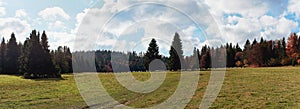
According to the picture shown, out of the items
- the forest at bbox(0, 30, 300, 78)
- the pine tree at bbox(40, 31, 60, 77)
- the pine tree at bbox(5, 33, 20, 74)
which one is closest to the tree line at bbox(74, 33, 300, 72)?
the forest at bbox(0, 30, 300, 78)

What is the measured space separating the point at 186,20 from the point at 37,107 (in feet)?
52.6

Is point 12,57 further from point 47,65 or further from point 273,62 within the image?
point 273,62

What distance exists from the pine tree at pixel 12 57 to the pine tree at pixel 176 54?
4522cm

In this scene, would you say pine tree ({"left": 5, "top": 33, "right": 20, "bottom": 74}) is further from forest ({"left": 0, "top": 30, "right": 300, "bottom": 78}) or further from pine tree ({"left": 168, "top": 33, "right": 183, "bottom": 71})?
pine tree ({"left": 168, "top": 33, "right": 183, "bottom": 71})

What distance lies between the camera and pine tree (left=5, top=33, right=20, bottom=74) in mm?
88250

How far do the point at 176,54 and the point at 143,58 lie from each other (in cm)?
2496

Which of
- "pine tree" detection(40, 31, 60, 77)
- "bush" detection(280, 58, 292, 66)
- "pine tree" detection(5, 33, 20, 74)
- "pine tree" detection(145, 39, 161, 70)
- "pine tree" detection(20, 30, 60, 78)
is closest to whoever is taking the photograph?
"pine tree" detection(20, 30, 60, 78)

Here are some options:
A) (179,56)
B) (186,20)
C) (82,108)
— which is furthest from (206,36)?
(179,56)

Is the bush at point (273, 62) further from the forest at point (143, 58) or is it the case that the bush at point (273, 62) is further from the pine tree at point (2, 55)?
the pine tree at point (2, 55)

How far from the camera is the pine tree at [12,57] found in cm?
8825

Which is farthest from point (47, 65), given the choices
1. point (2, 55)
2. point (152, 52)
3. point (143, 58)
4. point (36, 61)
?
point (143, 58)

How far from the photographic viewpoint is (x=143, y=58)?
109 metres

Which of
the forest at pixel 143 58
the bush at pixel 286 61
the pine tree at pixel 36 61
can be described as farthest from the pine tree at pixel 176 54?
the bush at pixel 286 61

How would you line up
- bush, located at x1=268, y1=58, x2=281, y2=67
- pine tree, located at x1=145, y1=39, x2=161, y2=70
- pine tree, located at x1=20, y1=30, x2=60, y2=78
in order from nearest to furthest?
1. pine tree, located at x1=20, y1=30, x2=60, y2=78
2. pine tree, located at x1=145, y1=39, x2=161, y2=70
3. bush, located at x1=268, y1=58, x2=281, y2=67
